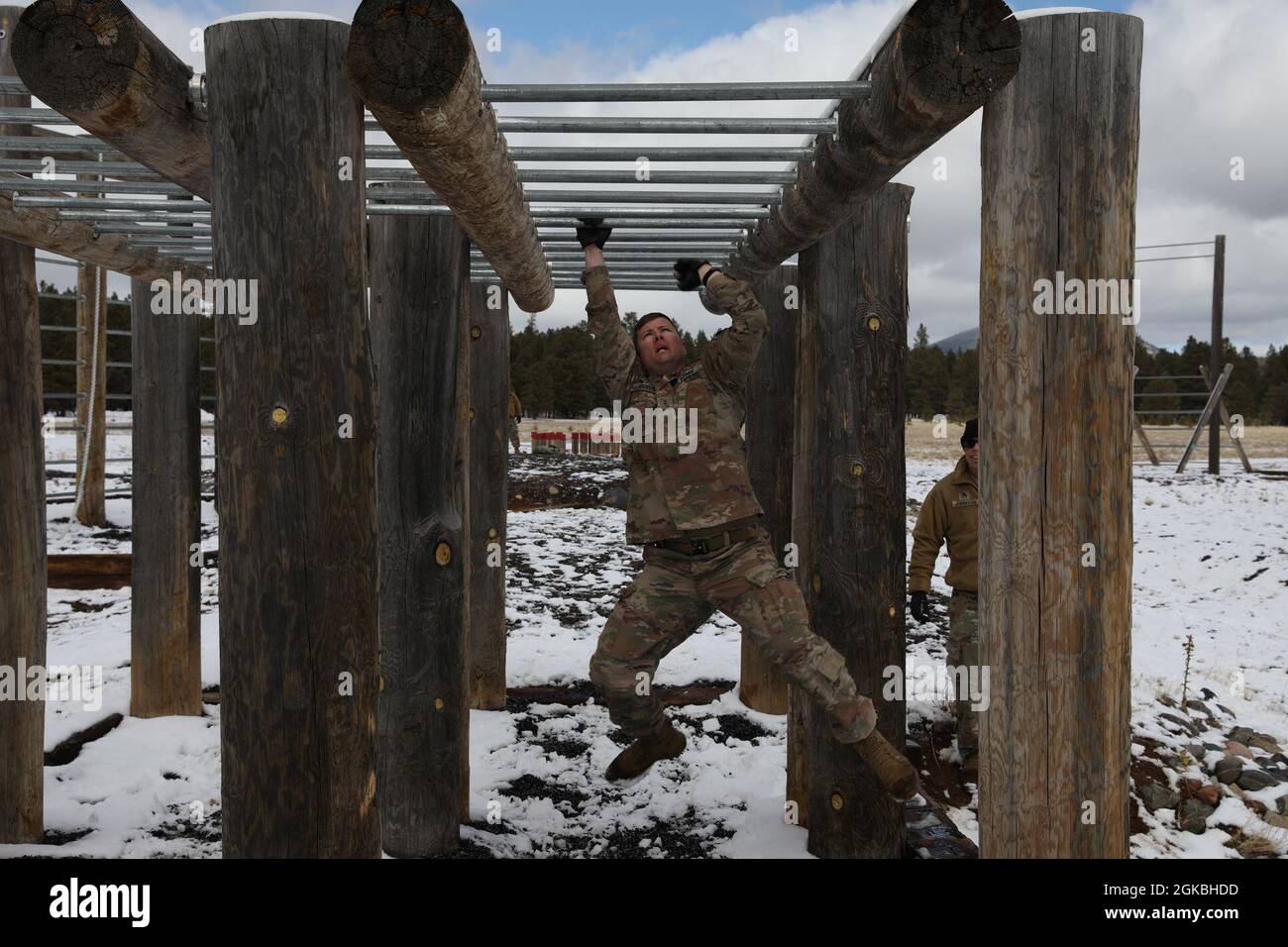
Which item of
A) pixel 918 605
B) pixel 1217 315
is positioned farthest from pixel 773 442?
pixel 1217 315

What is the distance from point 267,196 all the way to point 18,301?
2847 millimetres

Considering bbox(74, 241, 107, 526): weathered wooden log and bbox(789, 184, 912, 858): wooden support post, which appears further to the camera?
bbox(74, 241, 107, 526): weathered wooden log

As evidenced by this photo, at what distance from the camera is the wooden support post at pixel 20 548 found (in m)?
4.18

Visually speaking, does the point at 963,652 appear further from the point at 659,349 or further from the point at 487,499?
the point at 487,499

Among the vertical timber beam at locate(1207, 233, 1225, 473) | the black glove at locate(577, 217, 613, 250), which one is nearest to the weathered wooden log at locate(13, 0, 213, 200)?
the black glove at locate(577, 217, 613, 250)

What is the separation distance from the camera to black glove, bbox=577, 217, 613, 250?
11.9 ft

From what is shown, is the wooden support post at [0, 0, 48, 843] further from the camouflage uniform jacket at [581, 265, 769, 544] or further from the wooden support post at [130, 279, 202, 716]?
the camouflage uniform jacket at [581, 265, 769, 544]

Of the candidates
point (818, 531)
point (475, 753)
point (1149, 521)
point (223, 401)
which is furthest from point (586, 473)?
point (223, 401)

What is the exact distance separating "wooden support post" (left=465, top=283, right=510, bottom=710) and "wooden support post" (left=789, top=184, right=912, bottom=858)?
2825 millimetres

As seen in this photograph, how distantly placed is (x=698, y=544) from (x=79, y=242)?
346 centimetres

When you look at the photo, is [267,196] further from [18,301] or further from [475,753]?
[475,753]

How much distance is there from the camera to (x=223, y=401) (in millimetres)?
2340

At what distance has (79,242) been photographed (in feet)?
14.3
